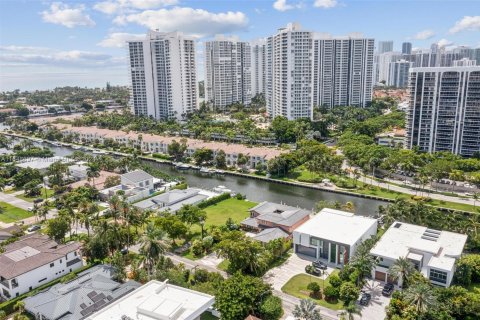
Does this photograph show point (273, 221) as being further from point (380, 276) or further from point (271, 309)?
point (271, 309)

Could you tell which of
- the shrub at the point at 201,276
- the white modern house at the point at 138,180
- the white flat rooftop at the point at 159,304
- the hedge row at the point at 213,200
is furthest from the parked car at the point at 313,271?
the white modern house at the point at 138,180

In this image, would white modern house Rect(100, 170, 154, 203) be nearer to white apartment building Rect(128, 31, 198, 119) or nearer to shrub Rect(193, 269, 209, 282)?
shrub Rect(193, 269, 209, 282)

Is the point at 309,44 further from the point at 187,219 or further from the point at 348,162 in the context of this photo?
the point at 187,219

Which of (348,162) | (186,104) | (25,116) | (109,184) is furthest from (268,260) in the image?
(25,116)

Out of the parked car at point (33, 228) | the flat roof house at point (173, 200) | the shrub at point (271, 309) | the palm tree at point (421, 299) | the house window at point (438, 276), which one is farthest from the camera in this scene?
the flat roof house at point (173, 200)

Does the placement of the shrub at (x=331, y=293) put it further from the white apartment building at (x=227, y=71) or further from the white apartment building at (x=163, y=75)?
the white apartment building at (x=227, y=71)

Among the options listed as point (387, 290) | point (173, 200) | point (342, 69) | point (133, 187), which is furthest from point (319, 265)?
point (342, 69)
